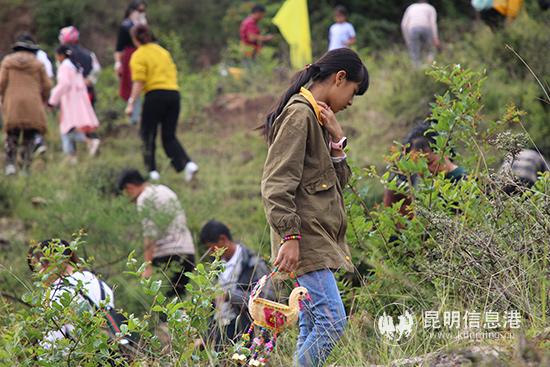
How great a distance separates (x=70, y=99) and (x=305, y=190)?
27.5ft

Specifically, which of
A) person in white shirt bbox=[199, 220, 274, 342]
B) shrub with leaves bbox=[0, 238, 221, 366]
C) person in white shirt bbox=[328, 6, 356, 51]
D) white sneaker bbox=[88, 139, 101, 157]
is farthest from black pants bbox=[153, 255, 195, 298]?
person in white shirt bbox=[328, 6, 356, 51]

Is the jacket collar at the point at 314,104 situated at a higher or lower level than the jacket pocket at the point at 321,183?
higher

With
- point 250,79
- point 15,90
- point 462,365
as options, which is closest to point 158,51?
point 15,90

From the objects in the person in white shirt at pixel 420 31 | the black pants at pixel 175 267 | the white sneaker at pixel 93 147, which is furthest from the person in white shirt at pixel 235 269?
the person in white shirt at pixel 420 31

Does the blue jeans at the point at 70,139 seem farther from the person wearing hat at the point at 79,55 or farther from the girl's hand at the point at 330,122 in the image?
the girl's hand at the point at 330,122

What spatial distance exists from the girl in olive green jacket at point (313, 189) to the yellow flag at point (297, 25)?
1090 centimetres

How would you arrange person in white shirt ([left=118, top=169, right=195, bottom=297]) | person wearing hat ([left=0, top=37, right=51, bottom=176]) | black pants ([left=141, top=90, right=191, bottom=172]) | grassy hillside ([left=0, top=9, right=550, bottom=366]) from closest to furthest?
grassy hillside ([left=0, top=9, right=550, bottom=366]) < person in white shirt ([left=118, top=169, right=195, bottom=297]) < black pants ([left=141, top=90, right=191, bottom=172]) < person wearing hat ([left=0, top=37, right=51, bottom=176])

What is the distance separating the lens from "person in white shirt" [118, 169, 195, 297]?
8.21 metres

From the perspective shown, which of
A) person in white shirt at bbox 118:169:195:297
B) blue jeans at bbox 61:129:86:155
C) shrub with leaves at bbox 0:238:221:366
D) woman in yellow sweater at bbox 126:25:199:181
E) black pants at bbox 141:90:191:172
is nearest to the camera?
shrub with leaves at bbox 0:238:221:366

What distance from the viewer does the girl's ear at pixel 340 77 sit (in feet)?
14.4

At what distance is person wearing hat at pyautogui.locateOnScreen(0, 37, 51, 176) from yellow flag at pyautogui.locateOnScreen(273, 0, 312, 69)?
4702 mm

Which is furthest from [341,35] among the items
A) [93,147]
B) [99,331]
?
[99,331]

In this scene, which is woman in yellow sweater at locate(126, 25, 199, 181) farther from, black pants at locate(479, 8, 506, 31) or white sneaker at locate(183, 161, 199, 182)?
black pants at locate(479, 8, 506, 31)

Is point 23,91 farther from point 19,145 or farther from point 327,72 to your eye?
point 327,72
